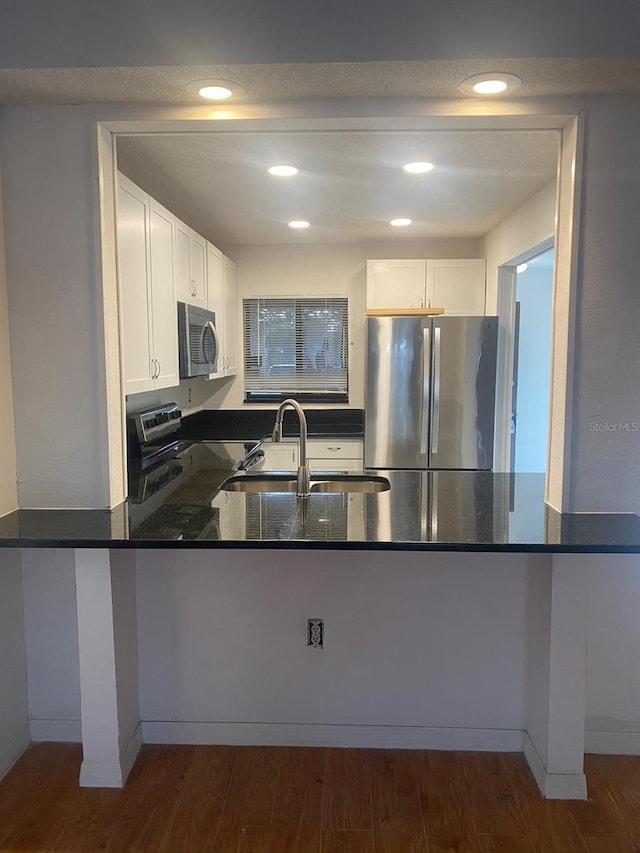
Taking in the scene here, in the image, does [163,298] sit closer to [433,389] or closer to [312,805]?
[433,389]

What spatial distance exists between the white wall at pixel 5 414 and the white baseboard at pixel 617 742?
220 cm

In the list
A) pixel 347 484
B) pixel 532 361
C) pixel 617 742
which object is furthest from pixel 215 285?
pixel 617 742

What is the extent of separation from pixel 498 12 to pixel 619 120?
0.54 metres

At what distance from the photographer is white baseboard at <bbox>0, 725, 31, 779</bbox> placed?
2.18 meters

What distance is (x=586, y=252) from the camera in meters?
1.98

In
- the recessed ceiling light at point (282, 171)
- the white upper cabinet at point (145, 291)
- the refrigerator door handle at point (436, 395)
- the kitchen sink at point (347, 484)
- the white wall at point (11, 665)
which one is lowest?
the white wall at point (11, 665)

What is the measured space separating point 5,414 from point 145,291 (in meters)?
0.84

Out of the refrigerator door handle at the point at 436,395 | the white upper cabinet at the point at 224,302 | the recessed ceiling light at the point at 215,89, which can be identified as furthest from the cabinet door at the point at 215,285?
the recessed ceiling light at the point at 215,89

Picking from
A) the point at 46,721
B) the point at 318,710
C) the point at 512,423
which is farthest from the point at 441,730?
the point at 512,423

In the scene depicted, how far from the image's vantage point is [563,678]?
2055 millimetres

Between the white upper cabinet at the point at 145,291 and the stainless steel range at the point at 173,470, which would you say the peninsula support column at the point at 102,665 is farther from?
the white upper cabinet at the point at 145,291

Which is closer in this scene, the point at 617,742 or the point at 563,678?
the point at 563,678

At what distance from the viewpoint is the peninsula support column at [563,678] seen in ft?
6.70

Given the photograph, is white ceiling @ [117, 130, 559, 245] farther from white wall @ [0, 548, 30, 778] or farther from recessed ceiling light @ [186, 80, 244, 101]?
white wall @ [0, 548, 30, 778]
